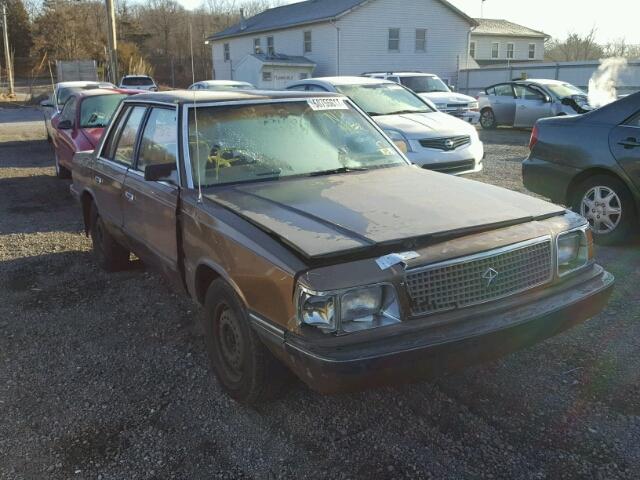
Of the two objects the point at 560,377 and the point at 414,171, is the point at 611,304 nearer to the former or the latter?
the point at 560,377

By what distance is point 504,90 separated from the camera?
18234 mm

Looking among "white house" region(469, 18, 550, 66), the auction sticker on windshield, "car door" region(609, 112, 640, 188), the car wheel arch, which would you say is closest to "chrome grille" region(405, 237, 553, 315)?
the car wheel arch

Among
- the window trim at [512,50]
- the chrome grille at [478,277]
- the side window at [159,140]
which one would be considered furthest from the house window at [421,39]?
the chrome grille at [478,277]

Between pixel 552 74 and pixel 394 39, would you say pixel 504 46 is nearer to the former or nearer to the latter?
pixel 394 39

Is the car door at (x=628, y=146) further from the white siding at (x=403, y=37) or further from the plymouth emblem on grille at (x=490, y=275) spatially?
the white siding at (x=403, y=37)

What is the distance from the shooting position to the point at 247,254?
2848 millimetres

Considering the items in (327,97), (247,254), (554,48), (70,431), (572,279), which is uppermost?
(554,48)

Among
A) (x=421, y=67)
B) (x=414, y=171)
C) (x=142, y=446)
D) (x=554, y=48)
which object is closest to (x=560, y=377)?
(x=414, y=171)

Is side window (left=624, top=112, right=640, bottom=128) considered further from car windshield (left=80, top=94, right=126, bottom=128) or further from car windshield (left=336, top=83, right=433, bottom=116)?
car windshield (left=80, top=94, right=126, bottom=128)

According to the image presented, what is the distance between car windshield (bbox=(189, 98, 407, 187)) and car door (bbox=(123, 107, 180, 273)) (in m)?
0.22

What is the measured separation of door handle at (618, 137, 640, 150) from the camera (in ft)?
17.8

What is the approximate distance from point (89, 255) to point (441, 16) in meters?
33.4

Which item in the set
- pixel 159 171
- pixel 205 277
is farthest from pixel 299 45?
pixel 205 277

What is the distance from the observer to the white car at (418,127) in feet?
27.3
